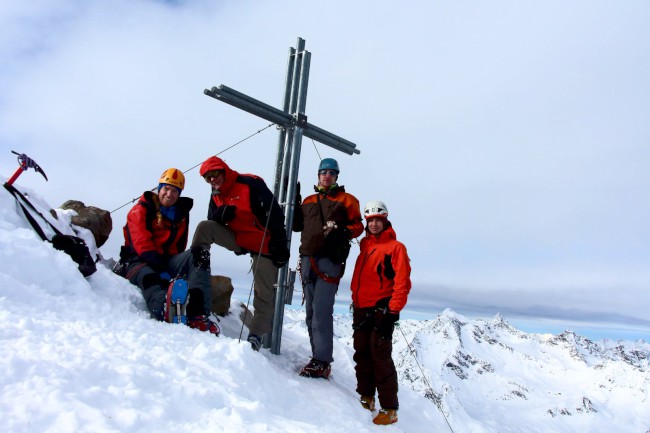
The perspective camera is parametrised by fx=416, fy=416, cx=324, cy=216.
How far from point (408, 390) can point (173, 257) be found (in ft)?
18.5

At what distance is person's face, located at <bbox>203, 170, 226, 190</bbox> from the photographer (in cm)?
646

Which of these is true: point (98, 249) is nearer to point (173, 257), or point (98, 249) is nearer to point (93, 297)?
point (173, 257)

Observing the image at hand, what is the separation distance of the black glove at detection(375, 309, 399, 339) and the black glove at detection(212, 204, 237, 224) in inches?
108

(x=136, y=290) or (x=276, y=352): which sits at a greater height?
(x=136, y=290)

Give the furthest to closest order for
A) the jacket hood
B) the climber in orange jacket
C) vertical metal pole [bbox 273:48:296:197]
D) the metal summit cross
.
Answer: vertical metal pole [bbox 273:48:296:197] < the metal summit cross < the jacket hood < the climber in orange jacket

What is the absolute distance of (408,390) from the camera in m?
8.87

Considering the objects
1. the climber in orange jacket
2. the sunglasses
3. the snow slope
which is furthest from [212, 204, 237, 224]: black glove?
the climber in orange jacket

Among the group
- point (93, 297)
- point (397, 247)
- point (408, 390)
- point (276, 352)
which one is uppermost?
point (397, 247)

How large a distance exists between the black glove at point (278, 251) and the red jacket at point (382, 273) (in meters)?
1.23

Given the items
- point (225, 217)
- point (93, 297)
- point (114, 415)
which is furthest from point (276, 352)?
point (114, 415)

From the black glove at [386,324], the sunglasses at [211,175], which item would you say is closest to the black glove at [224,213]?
the sunglasses at [211,175]

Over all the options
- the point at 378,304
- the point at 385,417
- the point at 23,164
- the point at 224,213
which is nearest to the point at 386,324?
the point at 378,304

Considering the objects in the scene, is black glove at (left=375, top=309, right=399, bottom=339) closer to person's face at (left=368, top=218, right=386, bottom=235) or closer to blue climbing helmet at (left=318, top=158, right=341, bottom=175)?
person's face at (left=368, top=218, right=386, bottom=235)

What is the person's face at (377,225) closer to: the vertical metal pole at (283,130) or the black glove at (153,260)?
the vertical metal pole at (283,130)
